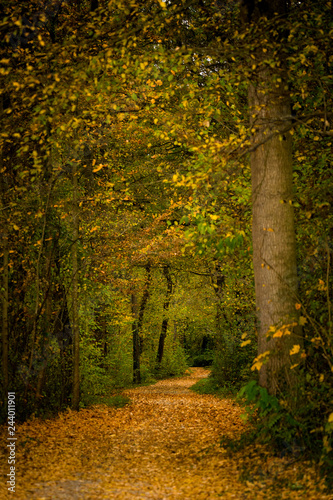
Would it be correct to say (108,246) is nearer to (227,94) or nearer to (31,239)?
(31,239)

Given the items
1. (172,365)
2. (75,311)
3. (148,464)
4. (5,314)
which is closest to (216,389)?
(75,311)

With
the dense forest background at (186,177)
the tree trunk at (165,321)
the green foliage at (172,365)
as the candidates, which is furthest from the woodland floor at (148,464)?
the green foliage at (172,365)

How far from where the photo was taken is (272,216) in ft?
20.3

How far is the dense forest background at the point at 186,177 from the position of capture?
227 inches

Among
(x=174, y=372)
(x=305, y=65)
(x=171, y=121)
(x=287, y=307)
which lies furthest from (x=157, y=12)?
(x=174, y=372)

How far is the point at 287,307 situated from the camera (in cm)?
597

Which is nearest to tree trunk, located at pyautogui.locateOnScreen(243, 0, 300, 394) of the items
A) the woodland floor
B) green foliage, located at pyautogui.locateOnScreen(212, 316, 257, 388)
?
the woodland floor

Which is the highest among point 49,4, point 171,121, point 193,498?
point 49,4

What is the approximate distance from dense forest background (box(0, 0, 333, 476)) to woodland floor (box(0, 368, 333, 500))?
18.5 inches

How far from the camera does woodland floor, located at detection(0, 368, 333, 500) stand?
16.0ft

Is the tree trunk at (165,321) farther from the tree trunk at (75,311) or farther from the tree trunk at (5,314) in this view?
the tree trunk at (5,314)

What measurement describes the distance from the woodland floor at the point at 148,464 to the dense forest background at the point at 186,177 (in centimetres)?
47

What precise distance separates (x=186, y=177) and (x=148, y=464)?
13.4ft

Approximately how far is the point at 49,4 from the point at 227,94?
11.8 ft
